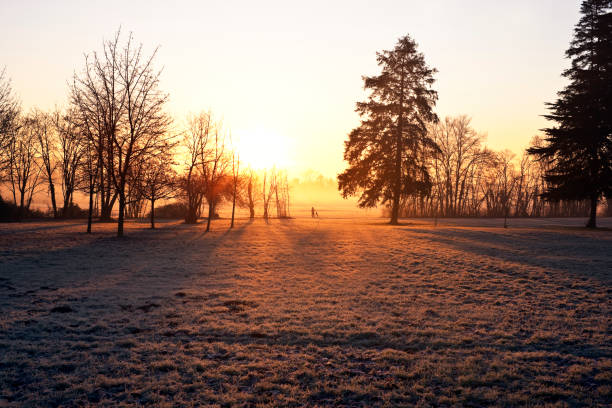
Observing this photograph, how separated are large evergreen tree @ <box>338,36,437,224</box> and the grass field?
16.7 m

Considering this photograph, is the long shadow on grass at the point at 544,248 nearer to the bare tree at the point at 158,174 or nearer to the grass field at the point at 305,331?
the grass field at the point at 305,331

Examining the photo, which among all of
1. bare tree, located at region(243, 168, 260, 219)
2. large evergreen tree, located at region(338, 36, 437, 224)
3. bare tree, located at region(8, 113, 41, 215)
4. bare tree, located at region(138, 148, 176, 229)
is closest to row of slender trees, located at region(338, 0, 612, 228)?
large evergreen tree, located at region(338, 36, 437, 224)

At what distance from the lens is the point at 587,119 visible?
2661 cm

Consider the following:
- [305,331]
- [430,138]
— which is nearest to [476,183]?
[430,138]

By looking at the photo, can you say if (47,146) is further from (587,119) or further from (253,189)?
(587,119)

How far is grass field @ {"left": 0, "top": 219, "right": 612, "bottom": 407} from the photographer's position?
4.65m

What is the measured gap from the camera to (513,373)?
16.9 ft

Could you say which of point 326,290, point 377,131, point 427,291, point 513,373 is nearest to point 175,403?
point 513,373

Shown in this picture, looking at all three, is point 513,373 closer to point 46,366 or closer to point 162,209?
point 46,366

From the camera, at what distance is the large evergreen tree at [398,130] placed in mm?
30797

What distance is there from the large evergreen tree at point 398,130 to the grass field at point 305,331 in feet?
54.7

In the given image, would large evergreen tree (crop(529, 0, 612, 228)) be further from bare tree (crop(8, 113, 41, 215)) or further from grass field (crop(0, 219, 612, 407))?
bare tree (crop(8, 113, 41, 215))

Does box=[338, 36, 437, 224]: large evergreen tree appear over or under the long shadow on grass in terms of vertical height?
over

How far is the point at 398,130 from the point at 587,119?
14018 millimetres
